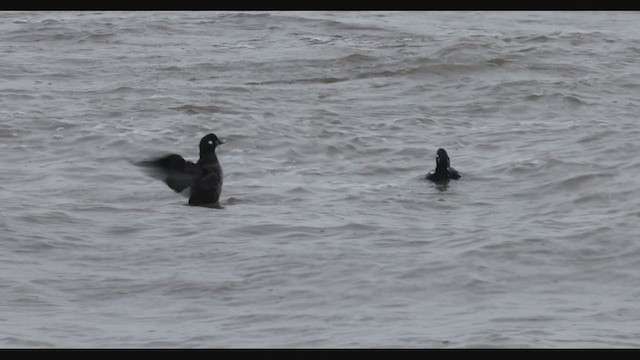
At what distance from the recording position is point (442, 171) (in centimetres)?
1459

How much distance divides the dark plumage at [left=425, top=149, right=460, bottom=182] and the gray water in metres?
0.20

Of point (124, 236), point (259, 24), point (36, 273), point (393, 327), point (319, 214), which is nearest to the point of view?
point (393, 327)

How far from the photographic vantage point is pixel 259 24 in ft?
86.7

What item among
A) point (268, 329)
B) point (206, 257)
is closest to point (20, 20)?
point (206, 257)

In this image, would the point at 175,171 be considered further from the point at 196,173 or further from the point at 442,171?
the point at 442,171

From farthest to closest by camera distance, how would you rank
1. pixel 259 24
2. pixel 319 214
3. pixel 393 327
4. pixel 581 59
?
pixel 259 24, pixel 581 59, pixel 319 214, pixel 393 327

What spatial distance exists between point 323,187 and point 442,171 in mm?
1209

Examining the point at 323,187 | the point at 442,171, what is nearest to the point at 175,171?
the point at 323,187

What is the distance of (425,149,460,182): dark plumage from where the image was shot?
1457 centimetres

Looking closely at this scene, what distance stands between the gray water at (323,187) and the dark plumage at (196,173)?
0.21 m

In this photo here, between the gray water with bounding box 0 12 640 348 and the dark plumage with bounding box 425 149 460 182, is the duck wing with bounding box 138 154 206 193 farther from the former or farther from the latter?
the dark plumage with bounding box 425 149 460 182

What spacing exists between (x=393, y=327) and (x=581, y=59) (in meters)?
14.1

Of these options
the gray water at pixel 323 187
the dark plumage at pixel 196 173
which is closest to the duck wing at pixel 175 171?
the dark plumage at pixel 196 173

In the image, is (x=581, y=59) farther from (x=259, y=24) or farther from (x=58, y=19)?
(x=58, y=19)
